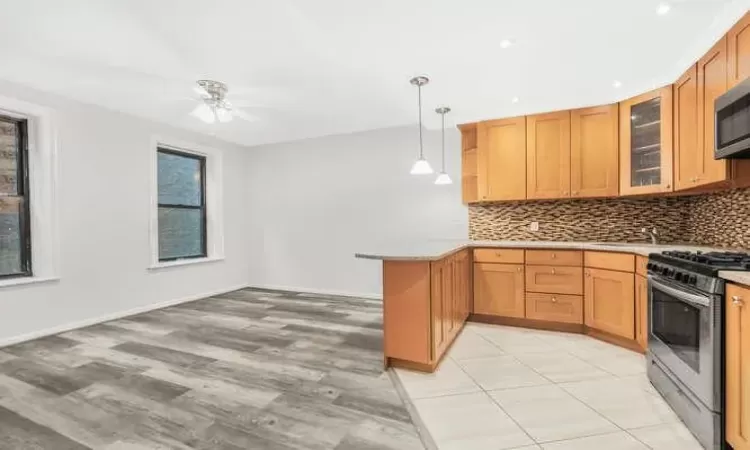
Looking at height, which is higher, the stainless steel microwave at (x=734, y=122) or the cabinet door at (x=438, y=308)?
the stainless steel microwave at (x=734, y=122)

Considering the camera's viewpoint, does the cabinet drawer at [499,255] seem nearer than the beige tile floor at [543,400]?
No

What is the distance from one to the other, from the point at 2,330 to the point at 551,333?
5.19m

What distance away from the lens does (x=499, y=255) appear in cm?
375

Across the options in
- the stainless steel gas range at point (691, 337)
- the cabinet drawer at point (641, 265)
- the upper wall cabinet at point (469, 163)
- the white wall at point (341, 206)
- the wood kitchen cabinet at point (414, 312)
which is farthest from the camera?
the white wall at point (341, 206)

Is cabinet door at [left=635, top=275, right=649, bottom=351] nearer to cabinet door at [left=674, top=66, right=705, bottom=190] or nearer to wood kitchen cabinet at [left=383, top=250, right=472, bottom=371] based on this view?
cabinet door at [left=674, top=66, right=705, bottom=190]

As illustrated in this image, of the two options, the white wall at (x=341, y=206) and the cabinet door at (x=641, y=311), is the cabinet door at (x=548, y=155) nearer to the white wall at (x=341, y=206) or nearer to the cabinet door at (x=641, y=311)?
the white wall at (x=341, y=206)

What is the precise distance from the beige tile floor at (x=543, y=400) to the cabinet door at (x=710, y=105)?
1.49m

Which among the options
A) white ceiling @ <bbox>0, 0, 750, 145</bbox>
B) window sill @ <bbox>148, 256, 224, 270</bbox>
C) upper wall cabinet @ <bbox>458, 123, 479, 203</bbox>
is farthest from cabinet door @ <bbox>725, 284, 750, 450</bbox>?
window sill @ <bbox>148, 256, 224, 270</bbox>

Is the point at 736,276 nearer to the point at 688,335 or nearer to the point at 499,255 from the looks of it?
the point at 688,335

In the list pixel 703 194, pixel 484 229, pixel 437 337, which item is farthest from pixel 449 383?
pixel 703 194

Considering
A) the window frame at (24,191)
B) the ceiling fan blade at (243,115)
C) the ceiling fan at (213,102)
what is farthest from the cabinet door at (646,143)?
the window frame at (24,191)

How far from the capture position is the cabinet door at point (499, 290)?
12.1 ft

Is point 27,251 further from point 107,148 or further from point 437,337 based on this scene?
Answer: point 437,337

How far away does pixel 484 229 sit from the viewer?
453 centimetres
